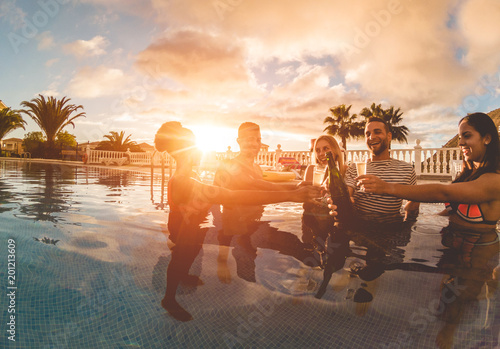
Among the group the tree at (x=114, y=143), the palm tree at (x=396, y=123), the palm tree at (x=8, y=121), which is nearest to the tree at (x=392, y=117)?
the palm tree at (x=396, y=123)

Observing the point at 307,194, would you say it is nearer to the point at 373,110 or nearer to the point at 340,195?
the point at 340,195

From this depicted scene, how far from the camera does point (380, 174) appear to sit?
3645 millimetres

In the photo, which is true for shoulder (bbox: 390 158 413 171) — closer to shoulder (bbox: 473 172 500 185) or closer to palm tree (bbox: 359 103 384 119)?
shoulder (bbox: 473 172 500 185)

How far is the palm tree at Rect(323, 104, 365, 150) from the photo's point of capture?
48.4m

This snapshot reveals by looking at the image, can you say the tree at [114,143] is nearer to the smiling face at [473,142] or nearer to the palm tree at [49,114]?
the palm tree at [49,114]

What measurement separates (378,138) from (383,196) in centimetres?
79

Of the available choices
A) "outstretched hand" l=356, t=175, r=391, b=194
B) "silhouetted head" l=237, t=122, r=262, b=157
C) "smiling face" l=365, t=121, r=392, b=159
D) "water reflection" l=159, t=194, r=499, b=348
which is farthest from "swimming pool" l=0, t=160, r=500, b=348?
"silhouetted head" l=237, t=122, r=262, b=157

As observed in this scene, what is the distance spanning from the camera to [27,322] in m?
1.84

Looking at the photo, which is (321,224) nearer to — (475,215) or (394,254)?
(394,254)

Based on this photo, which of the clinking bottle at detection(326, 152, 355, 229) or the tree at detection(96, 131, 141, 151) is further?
the tree at detection(96, 131, 141, 151)

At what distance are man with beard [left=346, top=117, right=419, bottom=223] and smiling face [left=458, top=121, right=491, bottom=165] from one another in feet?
3.24

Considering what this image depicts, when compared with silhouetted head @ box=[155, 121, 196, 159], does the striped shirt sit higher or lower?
lower

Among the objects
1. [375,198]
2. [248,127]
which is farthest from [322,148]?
[248,127]

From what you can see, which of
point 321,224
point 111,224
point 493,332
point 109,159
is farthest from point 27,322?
point 109,159
